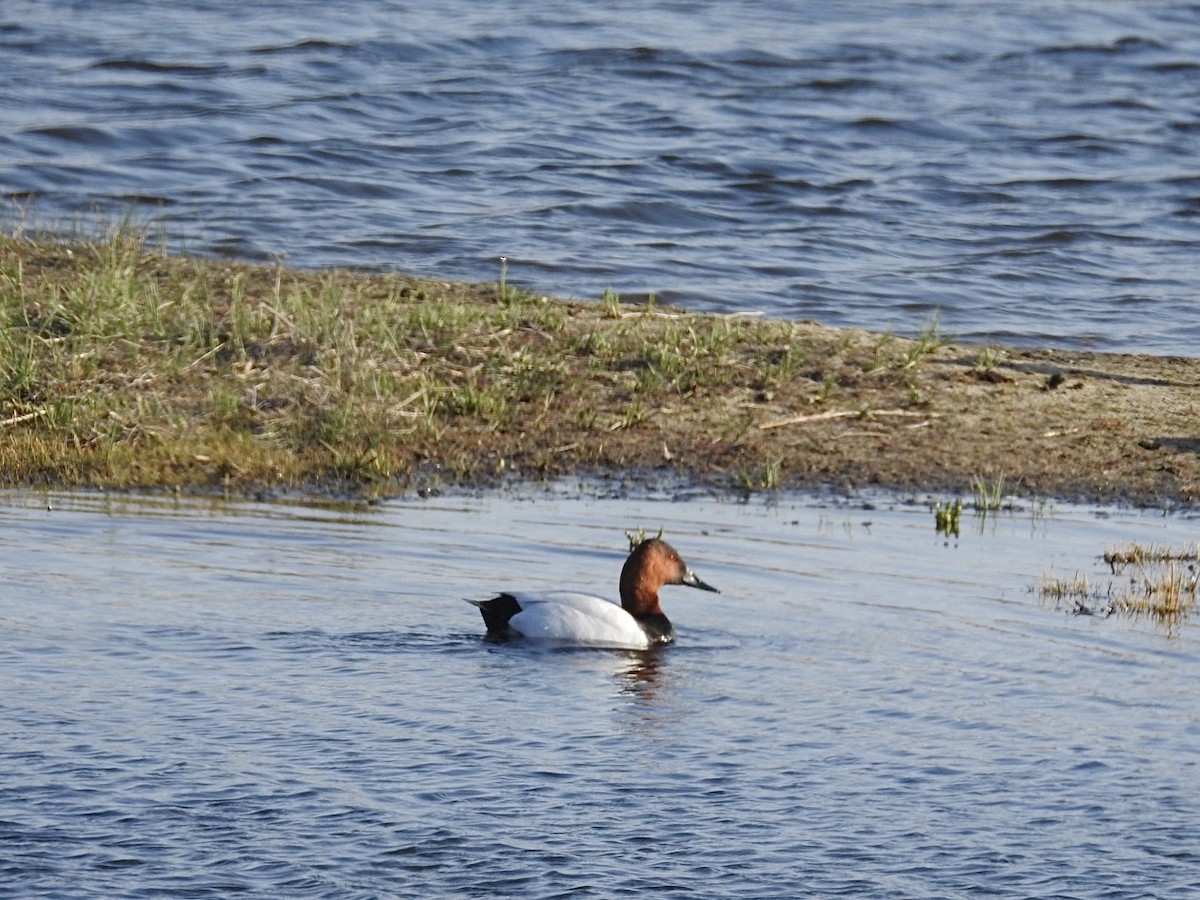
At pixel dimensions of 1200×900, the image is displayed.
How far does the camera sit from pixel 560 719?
7.46 meters

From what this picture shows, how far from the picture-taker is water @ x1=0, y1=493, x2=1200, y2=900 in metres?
6.07

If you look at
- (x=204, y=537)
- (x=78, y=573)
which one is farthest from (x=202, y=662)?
(x=204, y=537)

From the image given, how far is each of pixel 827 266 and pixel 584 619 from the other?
1070cm

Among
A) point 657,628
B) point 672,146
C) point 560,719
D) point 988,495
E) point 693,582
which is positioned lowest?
point 560,719

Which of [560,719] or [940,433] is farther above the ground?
[940,433]

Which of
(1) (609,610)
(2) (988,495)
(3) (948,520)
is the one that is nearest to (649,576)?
(1) (609,610)

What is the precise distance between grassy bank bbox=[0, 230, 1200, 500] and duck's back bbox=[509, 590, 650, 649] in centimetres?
271

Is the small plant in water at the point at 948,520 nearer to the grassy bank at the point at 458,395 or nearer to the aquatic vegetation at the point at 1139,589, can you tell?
the aquatic vegetation at the point at 1139,589

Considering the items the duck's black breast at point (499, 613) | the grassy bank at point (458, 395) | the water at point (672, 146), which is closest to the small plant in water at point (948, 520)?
the grassy bank at point (458, 395)

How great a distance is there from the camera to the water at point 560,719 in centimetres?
607

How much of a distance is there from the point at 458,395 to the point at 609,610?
3.70 metres

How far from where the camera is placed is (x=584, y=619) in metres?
8.66

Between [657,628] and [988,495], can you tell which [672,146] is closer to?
[988,495]

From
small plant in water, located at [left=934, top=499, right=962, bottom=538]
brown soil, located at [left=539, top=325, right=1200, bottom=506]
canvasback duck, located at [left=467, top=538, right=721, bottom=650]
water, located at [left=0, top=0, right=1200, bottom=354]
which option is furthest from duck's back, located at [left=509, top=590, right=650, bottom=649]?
water, located at [left=0, top=0, right=1200, bottom=354]
